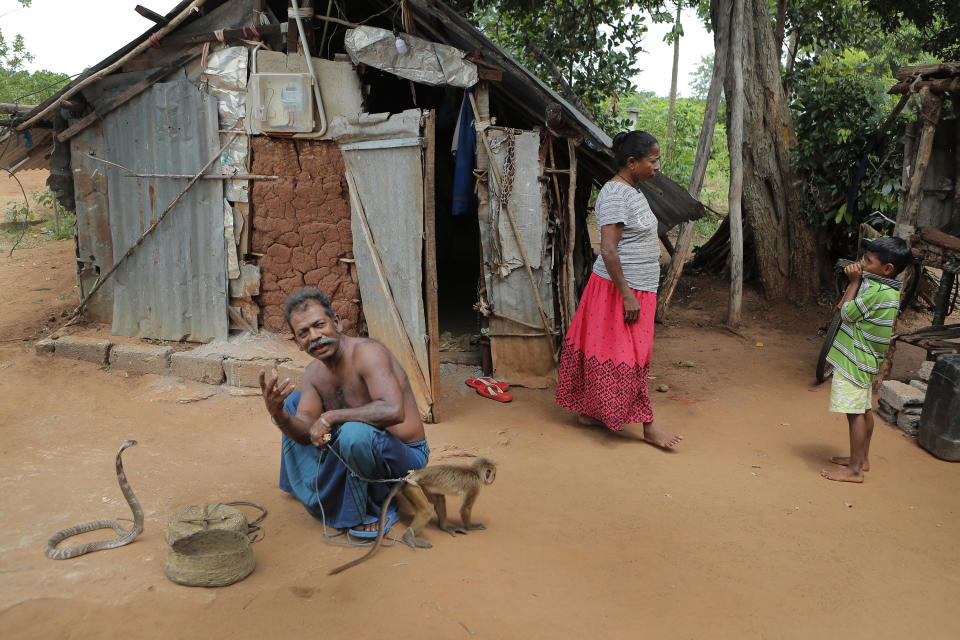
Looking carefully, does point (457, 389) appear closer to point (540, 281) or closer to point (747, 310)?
point (540, 281)

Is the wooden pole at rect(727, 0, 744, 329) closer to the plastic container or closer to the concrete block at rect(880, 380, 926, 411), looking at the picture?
the concrete block at rect(880, 380, 926, 411)

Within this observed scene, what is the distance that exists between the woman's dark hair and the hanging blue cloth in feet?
5.38

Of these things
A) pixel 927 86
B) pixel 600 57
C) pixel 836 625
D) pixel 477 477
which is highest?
pixel 600 57

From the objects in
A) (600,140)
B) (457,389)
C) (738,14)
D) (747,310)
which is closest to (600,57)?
(738,14)

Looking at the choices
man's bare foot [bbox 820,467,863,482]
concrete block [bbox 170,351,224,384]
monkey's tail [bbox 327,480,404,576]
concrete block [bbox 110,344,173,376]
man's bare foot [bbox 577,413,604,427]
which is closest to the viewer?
monkey's tail [bbox 327,480,404,576]

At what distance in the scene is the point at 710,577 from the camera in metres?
3.04

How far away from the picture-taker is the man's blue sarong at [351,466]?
302 cm

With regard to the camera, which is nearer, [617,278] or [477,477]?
[477,477]

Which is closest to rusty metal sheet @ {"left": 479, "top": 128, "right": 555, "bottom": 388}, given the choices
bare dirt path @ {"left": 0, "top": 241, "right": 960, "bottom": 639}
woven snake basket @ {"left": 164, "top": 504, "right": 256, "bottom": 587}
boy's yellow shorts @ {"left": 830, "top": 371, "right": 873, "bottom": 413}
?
bare dirt path @ {"left": 0, "top": 241, "right": 960, "bottom": 639}

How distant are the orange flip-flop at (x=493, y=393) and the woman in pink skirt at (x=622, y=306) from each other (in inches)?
37.0

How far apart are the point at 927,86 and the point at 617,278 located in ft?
10.7

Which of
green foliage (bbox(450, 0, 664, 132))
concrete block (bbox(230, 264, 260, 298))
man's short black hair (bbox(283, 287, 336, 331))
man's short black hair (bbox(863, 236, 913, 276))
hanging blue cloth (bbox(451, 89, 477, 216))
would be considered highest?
green foliage (bbox(450, 0, 664, 132))

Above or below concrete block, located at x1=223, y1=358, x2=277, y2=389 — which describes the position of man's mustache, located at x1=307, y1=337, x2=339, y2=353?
above

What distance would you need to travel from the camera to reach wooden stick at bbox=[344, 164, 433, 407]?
5.25m
